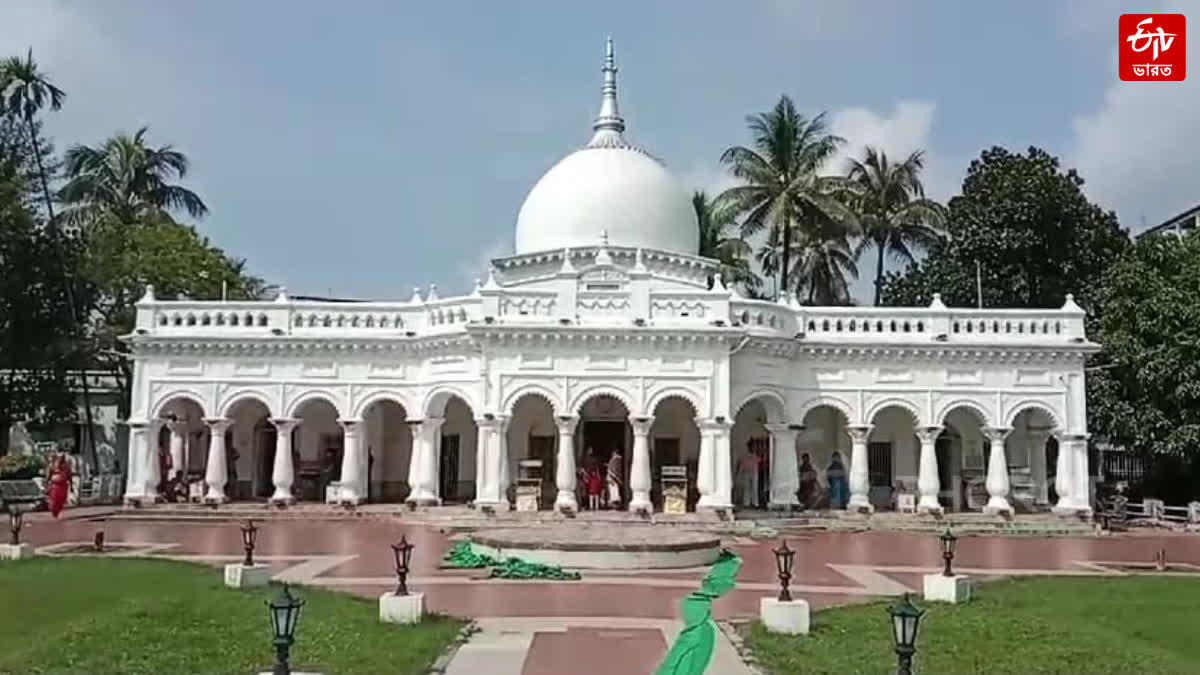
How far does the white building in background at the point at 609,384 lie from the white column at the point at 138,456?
0.05m

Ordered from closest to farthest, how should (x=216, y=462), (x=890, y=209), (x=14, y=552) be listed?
(x=14, y=552)
(x=216, y=462)
(x=890, y=209)

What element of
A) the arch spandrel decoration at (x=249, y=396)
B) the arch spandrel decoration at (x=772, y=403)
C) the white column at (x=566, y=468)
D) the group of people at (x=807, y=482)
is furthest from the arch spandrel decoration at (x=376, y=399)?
the group of people at (x=807, y=482)

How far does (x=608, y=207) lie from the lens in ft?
113

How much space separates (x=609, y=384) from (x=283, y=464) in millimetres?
9306

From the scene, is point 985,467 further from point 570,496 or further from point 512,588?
point 512,588

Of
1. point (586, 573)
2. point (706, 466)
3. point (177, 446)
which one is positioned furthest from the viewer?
point (177, 446)

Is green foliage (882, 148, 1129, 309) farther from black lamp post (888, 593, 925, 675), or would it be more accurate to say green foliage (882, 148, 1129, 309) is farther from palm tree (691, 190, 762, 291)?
black lamp post (888, 593, 925, 675)

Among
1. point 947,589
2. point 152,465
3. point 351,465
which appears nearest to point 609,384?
point 351,465

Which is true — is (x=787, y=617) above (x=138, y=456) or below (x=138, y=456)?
below

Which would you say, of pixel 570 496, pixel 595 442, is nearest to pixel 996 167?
pixel 595 442

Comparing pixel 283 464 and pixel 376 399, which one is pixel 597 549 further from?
pixel 283 464

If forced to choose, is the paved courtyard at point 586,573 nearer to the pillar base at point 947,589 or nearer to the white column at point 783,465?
the pillar base at point 947,589

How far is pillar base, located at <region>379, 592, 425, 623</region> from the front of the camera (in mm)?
12664

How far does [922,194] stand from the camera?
47.3 meters
